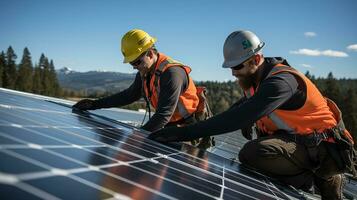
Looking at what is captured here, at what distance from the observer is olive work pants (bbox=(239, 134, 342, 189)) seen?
4398 millimetres

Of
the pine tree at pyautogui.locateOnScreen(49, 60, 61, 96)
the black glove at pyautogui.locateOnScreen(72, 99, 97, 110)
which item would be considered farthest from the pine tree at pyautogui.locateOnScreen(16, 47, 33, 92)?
the black glove at pyautogui.locateOnScreen(72, 99, 97, 110)

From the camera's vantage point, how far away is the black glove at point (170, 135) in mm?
4160

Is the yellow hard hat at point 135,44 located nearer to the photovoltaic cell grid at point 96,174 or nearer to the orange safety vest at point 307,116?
the orange safety vest at point 307,116

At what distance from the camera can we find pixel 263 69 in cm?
470

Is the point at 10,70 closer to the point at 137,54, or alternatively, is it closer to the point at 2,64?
the point at 2,64

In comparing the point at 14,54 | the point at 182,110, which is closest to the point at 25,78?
the point at 14,54

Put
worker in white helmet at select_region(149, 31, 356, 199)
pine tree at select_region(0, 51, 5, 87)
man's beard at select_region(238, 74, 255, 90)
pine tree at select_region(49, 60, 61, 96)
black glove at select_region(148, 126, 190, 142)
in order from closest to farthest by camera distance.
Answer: black glove at select_region(148, 126, 190, 142) → worker in white helmet at select_region(149, 31, 356, 199) → man's beard at select_region(238, 74, 255, 90) → pine tree at select_region(0, 51, 5, 87) → pine tree at select_region(49, 60, 61, 96)

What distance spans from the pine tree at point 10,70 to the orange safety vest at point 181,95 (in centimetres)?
9886

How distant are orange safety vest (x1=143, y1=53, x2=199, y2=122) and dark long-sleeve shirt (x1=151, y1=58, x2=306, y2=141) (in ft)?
6.66

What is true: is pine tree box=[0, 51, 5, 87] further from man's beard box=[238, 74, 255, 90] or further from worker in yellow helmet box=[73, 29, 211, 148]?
man's beard box=[238, 74, 255, 90]

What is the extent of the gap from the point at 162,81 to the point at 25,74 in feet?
339

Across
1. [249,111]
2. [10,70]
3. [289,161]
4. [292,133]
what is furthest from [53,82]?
[249,111]

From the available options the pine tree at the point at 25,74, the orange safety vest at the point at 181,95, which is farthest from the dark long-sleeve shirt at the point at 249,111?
the pine tree at the point at 25,74

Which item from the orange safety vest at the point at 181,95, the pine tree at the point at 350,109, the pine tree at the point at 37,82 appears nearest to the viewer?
the orange safety vest at the point at 181,95
